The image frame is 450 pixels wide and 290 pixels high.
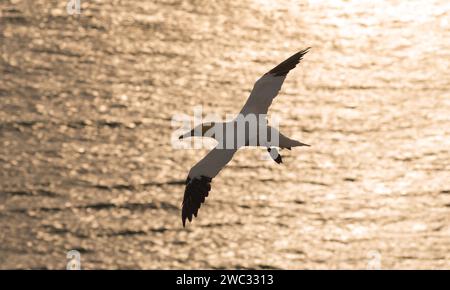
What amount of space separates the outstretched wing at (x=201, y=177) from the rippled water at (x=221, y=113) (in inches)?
216

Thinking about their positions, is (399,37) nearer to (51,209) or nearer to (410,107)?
(410,107)

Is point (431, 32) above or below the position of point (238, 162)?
above

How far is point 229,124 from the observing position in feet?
18.5

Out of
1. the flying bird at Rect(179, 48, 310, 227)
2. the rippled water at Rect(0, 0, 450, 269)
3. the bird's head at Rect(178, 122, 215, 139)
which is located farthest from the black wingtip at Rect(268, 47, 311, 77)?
the rippled water at Rect(0, 0, 450, 269)

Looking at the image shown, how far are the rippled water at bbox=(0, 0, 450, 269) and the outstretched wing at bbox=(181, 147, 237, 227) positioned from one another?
18.0 feet

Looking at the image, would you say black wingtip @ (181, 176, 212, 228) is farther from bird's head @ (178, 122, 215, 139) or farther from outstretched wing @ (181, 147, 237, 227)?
bird's head @ (178, 122, 215, 139)

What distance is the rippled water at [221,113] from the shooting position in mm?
11711

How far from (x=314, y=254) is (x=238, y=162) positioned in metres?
1.91

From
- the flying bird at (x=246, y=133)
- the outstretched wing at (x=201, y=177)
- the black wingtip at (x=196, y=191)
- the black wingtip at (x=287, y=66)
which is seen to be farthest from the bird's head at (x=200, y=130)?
the black wingtip at (x=287, y=66)

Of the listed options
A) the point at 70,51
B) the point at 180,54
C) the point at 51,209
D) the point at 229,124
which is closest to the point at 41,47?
the point at 70,51

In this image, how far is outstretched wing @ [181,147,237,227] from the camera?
19.3ft

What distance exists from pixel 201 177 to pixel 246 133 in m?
0.65

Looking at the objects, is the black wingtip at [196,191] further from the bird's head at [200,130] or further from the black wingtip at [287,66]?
the black wingtip at [287,66]
